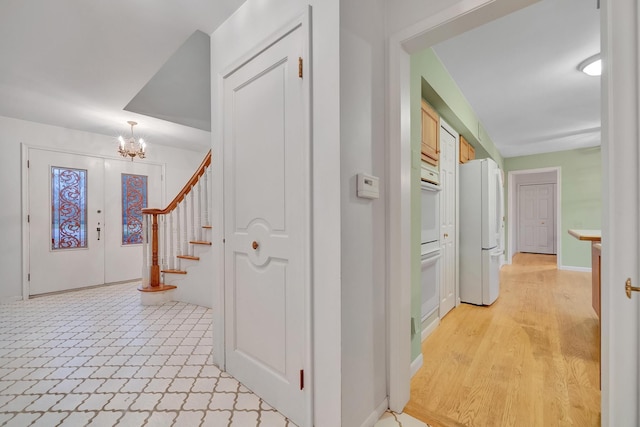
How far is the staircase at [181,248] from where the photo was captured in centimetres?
325

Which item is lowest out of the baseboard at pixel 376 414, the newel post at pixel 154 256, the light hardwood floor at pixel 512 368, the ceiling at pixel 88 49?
the light hardwood floor at pixel 512 368

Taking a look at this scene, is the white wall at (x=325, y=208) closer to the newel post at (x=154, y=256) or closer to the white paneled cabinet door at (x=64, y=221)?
the newel post at (x=154, y=256)

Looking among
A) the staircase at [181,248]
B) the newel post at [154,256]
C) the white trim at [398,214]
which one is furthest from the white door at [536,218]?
the newel post at [154,256]

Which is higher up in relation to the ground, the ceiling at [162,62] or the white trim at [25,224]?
the ceiling at [162,62]

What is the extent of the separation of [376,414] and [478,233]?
8.58 ft

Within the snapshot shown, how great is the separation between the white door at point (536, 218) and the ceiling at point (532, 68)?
3640 millimetres

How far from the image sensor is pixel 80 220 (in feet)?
13.2

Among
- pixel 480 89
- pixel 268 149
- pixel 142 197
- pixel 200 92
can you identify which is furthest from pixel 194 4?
pixel 142 197

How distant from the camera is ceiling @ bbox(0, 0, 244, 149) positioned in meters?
1.78

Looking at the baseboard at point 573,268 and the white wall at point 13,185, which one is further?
the baseboard at point 573,268

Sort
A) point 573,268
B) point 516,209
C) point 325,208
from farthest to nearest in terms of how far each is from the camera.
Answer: point 516,209, point 573,268, point 325,208

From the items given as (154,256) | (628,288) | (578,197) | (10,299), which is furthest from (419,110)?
(578,197)

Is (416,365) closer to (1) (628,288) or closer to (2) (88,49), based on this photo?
(1) (628,288)

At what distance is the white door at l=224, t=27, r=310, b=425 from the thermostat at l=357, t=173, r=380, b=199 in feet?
0.82
